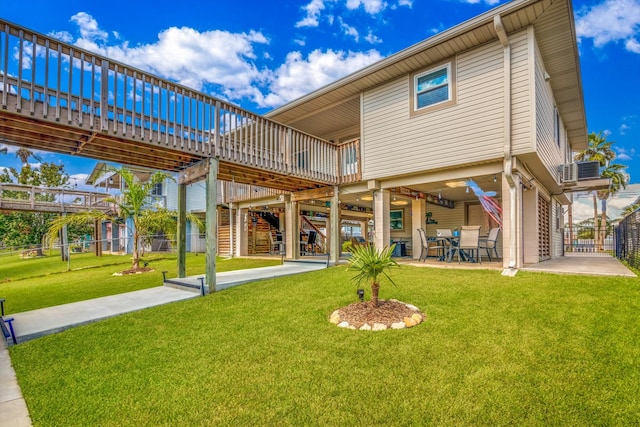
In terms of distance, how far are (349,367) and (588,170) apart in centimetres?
1084

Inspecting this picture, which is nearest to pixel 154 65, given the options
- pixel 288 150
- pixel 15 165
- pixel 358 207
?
pixel 15 165

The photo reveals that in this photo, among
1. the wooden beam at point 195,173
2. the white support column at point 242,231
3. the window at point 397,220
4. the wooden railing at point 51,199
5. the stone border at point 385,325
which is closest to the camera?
the stone border at point 385,325

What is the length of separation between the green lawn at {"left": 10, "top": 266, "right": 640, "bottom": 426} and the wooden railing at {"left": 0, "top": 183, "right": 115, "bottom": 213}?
50.2 ft

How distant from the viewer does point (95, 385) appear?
282 centimetres

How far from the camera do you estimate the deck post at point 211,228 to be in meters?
6.14

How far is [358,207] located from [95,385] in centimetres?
1347

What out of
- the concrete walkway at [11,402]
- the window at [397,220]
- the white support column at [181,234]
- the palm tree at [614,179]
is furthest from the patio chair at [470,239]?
the palm tree at [614,179]

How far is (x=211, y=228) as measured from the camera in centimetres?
622

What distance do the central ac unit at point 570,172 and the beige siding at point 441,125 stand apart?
470 centimetres

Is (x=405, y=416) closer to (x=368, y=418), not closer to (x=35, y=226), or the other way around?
(x=368, y=418)

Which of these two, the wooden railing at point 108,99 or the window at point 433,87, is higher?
the window at point 433,87

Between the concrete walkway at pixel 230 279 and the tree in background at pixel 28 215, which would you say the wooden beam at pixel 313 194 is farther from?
the tree in background at pixel 28 215

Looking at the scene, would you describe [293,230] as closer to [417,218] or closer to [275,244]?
[417,218]

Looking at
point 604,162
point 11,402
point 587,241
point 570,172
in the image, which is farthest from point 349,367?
point 587,241
